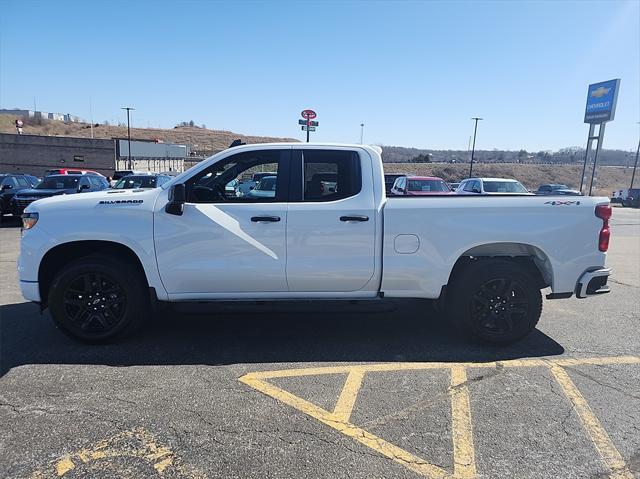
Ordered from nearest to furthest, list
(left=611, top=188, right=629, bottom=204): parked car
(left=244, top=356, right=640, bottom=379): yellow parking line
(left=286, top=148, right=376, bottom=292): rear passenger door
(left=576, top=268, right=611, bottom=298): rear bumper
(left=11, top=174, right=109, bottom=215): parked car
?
(left=244, top=356, right=640, bottom=379): yellow parking line < (left=286, top=148, right=376, bottom=292): rear passenger door < (left=576, top=268, right=611, bottom=298): rear bumper < (left=11, top=174, right=109, bottom=215): parked car < (left=611, top=188, right=629, bottom=204): parked car

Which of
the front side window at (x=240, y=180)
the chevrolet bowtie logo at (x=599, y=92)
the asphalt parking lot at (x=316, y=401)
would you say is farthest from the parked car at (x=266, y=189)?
the chevrolet bowtie logo at (x=599, y=92)

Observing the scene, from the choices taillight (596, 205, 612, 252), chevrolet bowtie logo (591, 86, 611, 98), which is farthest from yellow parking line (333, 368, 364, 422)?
chevrolet bowtie logo (591, 86, 611, 98)

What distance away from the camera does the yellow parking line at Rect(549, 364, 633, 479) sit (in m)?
2.72

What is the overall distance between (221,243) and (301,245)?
29.7 inches

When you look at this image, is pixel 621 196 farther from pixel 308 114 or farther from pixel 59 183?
pixel 59 183

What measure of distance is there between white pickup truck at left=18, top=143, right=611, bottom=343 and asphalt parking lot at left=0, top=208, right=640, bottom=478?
1.17 feet

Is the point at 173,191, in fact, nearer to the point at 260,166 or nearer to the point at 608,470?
the point at 260,166

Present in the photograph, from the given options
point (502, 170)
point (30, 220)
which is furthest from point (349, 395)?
point (502, 170)

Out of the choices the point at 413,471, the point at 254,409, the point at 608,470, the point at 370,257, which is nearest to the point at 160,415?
the point at 254,409

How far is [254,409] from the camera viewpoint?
333 cm

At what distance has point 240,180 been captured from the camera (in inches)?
181

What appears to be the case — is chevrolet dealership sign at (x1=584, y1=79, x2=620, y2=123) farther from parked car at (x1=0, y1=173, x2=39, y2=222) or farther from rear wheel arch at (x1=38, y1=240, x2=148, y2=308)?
rear wheel arch at (x1=38, y1=240, x2=148, y2=308)

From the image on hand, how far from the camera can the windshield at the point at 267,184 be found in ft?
14.4

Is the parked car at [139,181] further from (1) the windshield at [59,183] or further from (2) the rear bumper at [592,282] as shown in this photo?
(2) the rear bumper at [592,282]
